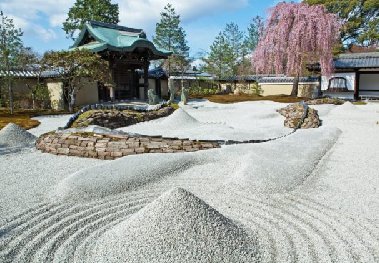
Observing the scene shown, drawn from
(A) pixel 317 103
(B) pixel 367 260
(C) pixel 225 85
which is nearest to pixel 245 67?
(C) pixel 225 85

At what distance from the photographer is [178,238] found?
3.21m

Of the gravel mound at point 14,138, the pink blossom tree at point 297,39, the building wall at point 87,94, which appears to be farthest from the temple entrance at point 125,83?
the gravel mound at point 14,138

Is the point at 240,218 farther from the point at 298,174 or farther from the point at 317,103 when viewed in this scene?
the point at 317,103

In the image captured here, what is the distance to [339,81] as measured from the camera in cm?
2594

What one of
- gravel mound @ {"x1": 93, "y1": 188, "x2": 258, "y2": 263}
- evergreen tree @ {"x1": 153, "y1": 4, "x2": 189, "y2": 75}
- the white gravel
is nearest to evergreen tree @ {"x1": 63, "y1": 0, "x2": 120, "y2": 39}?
evergreen tree @ {"x1": 153, "y1": 4, "x2": 189, "y2": 75}

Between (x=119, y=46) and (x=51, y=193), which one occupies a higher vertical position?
(x=119, y=46)

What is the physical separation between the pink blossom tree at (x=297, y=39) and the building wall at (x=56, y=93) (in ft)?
50.8

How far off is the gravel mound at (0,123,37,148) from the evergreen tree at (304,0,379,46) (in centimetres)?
3001

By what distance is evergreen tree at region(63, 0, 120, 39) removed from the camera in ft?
115

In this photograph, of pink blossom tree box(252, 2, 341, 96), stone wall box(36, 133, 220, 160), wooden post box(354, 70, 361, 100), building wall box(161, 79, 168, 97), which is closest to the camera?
stone wall box(36, 133, 220, 160)

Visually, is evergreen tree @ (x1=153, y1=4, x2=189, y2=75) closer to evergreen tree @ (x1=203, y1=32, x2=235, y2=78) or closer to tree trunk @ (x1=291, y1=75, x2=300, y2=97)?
evergreen tree @ (x1=203, y1=32, x2=235, y2=78)

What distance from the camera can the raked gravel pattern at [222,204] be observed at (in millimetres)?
3383

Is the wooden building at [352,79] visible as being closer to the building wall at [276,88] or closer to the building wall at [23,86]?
the building wall at [276,88]

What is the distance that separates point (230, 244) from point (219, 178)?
2.68 meters
